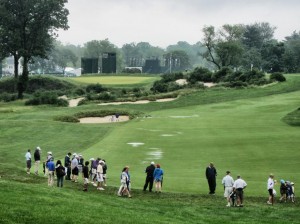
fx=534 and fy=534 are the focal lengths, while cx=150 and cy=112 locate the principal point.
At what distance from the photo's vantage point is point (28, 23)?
354ft

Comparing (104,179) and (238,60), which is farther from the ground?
(238,60)

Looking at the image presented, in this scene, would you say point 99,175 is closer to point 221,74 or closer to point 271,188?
point 271,188

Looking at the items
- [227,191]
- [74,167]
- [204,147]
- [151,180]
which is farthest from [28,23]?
[227,191]

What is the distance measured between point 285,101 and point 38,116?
126 feet

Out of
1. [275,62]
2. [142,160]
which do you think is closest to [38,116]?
[142,160]

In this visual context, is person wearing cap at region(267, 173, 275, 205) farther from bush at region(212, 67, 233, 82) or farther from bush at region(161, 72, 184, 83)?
bush at region(161, 72, 184, 83)

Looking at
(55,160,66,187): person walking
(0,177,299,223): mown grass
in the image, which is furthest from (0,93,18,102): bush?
(0,177,299,223): mown grass

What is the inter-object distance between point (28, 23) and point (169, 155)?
7172cm

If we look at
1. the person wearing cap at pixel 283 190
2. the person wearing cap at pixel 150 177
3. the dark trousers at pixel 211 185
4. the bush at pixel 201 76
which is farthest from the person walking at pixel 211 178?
the bush at pixel 201 76

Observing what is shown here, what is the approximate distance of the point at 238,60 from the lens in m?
156

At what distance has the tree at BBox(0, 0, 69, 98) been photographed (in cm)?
10569

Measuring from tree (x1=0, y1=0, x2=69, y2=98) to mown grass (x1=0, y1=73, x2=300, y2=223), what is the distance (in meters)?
21.5

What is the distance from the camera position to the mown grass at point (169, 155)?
24359mm

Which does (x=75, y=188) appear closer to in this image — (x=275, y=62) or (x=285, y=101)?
(x=285, y=101)
